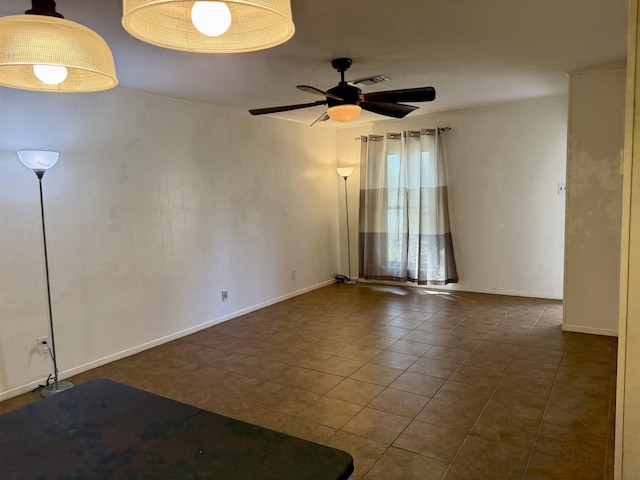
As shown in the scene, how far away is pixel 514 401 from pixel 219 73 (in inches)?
126

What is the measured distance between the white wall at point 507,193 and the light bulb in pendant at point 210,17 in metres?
5.07

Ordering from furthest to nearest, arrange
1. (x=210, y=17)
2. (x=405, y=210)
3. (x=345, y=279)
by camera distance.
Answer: (x=345, y=279) < (x=405, y=210) < (x=210, y=17)

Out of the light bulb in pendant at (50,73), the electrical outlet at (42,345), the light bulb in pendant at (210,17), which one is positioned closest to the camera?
the light bulb in pendant at (210,17)

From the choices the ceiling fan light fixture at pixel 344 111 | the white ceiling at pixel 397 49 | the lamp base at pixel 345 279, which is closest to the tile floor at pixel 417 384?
the lamp base at pixel 345 279

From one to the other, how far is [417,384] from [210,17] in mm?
2838

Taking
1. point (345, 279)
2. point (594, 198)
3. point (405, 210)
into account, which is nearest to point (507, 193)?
point (405, 210)

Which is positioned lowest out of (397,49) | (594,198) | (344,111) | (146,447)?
(146,447)

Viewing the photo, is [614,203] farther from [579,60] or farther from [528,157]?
[528,157]

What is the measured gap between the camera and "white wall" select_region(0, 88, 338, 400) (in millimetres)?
3191

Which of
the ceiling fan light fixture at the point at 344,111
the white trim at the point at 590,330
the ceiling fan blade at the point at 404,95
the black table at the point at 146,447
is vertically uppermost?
the ceiling fan blade at the point at 404,95

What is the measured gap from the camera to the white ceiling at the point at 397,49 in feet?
7.92

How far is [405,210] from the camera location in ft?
19.8

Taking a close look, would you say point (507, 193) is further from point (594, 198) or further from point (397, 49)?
point (397, 49)

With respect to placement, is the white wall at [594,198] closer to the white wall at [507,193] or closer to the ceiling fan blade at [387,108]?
the white wall at [507,193]
